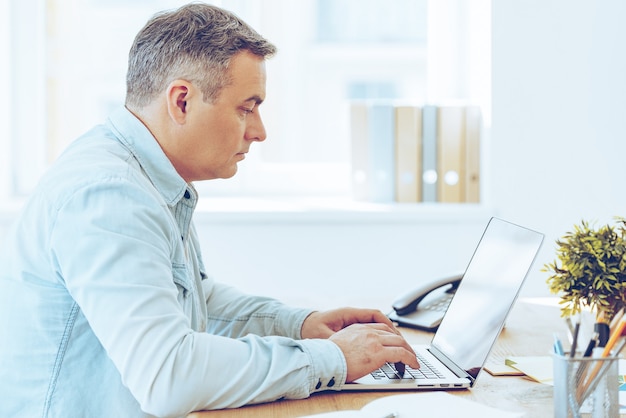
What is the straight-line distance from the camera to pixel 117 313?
3.58 ft

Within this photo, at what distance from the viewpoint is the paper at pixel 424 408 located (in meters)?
1.08

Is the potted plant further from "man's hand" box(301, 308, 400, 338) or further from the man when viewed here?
"man's hand" box(301, 308, 400, 338)

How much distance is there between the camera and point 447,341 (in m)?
1.41

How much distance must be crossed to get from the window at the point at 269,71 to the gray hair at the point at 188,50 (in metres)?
1.54

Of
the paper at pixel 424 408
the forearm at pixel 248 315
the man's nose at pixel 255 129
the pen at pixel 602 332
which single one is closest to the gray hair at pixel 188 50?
the man's nose at pixel 255 129

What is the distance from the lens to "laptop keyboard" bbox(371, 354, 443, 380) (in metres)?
1.26

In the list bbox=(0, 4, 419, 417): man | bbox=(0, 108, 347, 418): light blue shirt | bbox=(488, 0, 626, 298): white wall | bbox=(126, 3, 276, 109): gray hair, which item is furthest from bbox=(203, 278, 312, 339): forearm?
bbox=(488, 0, 626, 298): white wall

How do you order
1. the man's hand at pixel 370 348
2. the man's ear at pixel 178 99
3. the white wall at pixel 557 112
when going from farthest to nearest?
the white wall at pixel 557 112
the man's ear at pixel 178 99
the man's hand at pixel 370 348

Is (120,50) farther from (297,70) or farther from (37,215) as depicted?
(37,215)

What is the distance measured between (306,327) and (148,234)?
1.42 feet

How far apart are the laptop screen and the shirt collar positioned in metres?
0.51

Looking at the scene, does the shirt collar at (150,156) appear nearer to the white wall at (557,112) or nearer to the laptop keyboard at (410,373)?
the laptop keyboard at (410,373)

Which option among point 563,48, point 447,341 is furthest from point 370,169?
point 447,341

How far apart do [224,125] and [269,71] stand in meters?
1.81
